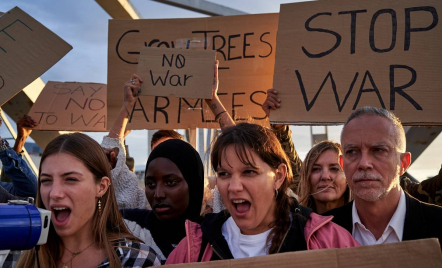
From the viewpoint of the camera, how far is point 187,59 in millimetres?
3551

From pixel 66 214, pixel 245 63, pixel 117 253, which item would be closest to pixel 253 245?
pixel 117 253

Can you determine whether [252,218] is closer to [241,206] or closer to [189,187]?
[241,206]

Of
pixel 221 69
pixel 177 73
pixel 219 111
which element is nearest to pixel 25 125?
pixel 177 73

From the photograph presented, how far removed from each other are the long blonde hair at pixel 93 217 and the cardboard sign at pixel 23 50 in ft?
5.43

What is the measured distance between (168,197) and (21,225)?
49.1 inches

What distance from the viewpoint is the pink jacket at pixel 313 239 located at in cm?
186

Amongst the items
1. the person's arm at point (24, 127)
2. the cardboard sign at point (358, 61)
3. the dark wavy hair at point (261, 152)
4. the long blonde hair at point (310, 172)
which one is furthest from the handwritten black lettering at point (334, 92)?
the person's arm at point (24, 127)

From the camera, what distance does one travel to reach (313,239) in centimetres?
189

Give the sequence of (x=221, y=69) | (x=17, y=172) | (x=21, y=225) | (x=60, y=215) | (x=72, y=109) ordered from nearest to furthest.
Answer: (x=21, y=225)
(x=60, y=215)
(x=17, y=172)
(x=221, y=69)
(x=72, y=109)

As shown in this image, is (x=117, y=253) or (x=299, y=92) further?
(x=299, y=92)

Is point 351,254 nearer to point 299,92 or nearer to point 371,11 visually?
point 299,92

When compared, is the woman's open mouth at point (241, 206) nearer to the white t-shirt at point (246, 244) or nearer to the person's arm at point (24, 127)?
the white t-shirt at point (246, 244)

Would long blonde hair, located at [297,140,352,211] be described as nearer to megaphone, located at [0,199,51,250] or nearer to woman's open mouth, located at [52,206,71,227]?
woman's open mouth, located at [52,206,71,227]

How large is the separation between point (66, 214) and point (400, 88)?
2111 mm
